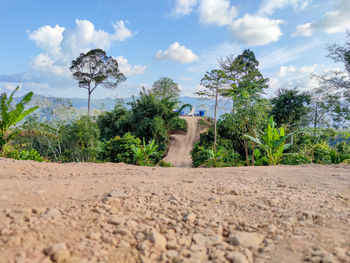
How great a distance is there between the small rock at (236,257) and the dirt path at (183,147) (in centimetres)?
1199

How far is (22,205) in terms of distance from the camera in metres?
1.69

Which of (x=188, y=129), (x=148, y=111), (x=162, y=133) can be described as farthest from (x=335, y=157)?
(x=188, y=129)

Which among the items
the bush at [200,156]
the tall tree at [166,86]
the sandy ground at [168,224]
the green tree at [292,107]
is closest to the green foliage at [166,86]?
the tall tree at [166,86]

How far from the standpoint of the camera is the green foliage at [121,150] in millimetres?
9953

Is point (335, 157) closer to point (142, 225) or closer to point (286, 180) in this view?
point (286, 180)

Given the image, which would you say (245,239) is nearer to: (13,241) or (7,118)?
(13,241)

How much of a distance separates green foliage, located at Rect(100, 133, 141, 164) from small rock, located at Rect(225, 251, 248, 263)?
871cm

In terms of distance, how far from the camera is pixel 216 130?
13.6 metres

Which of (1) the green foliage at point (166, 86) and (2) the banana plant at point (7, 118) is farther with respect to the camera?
(1) the green foliage at point (166, 86)

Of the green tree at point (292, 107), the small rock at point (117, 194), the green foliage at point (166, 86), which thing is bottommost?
the small rock at point (117, 194)

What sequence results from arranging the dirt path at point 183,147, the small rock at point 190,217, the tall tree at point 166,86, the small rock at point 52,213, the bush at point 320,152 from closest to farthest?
the small rock at point 52,213
the small rock at point 190,217
the bush at point 320,152
the dirt path at point 183,147
the tall tree at point 166,86

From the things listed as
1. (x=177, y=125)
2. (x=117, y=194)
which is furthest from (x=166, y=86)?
(x=117, y=194)

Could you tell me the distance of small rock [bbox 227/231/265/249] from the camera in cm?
137

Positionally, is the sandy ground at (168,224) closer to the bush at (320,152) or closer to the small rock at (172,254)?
the small rock at (172,254)
